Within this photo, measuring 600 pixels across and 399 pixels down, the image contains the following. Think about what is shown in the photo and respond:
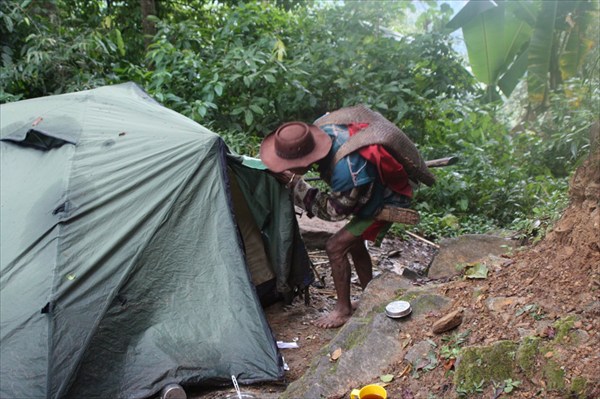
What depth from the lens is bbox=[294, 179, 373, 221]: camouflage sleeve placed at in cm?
405

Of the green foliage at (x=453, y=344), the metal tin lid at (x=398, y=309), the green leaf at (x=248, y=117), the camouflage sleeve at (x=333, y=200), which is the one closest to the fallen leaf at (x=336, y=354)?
the metal tin lid at (x=398, y=309)

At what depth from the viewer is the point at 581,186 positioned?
3354 mm

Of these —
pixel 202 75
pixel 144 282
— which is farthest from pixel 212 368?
pixel 202 75

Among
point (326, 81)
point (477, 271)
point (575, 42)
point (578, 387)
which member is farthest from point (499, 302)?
point (575, 42)

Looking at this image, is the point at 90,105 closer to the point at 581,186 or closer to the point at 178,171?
the point at 178,171

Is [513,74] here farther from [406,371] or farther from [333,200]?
[406,371]

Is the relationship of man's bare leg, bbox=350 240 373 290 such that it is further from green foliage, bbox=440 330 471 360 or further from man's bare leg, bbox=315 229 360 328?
green foliage, bbox=440 330 471 360

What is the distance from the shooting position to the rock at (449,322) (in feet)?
10.7

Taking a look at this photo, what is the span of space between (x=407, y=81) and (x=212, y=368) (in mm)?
5456

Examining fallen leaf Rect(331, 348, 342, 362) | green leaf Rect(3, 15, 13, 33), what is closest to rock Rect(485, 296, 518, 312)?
fallen leaf Rect(331, 348, 342, 362)

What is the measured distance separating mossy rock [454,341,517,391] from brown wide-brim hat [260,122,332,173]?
1.64m

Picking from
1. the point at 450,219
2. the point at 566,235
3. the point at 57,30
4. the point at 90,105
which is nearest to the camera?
the point at 566,235

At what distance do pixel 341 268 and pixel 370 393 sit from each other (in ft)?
4.84

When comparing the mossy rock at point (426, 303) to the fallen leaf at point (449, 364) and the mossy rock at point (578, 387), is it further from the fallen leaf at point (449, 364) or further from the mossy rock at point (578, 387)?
the mossy rock at point (578, 387)
